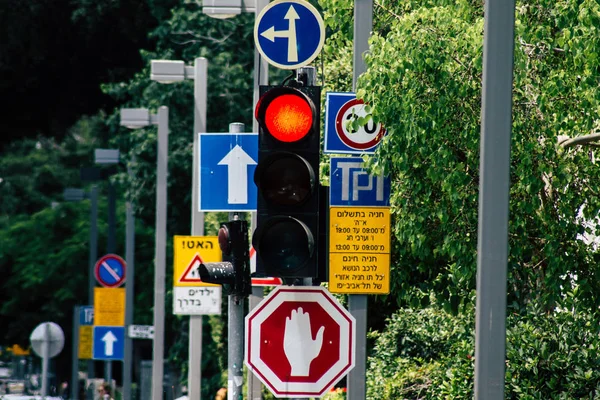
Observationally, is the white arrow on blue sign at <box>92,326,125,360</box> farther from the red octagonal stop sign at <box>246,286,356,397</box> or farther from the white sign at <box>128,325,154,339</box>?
the red octagonal stop sign at <box>246,286,356,397</box>

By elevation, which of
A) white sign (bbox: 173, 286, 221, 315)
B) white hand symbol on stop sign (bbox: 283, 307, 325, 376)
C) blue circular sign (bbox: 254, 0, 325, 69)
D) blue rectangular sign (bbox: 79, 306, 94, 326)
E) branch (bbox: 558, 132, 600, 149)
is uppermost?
blue circular sign (bbox: 254, 0, 325, 69)

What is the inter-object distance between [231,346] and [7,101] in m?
35.6

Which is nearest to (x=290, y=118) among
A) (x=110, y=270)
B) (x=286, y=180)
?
(x=286, y=180)

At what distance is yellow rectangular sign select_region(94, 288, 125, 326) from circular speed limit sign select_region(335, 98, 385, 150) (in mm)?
20389

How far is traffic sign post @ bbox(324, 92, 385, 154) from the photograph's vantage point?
36.4 feet

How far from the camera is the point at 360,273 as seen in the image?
33.2ft

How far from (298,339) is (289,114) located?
4.80 feet

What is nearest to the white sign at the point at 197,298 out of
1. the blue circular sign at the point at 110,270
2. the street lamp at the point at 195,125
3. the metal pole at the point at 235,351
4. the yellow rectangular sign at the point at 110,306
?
the street lamp at the point at 195,125

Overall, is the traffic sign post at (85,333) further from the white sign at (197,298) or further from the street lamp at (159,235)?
the white sign at (197,298)

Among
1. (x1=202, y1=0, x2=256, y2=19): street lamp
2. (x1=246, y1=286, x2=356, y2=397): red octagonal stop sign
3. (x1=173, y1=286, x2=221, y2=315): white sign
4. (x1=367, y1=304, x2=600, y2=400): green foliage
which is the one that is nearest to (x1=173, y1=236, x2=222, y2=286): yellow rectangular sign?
(x1=173, y1=286, x2=221, y2=315): white sign

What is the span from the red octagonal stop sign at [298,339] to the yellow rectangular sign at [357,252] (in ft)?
3.97

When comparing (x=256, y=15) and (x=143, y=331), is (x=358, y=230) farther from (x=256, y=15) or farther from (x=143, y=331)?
(x=143, y=331)

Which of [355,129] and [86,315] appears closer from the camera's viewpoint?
[355,129]

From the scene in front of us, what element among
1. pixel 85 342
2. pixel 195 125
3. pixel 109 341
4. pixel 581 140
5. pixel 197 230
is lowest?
pixel 85 342
